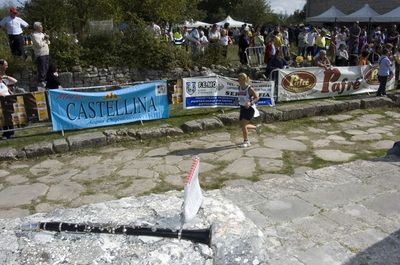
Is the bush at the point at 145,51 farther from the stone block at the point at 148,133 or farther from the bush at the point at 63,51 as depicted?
the stone block at the point at 148,133

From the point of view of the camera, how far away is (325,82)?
11.8m

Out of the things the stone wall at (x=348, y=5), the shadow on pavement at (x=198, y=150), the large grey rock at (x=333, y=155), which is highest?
the stone wall at (x=348, y=5)

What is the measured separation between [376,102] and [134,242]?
967 cm

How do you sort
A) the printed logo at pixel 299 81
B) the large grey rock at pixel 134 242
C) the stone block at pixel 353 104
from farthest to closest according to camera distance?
1. the printed logo at pixel 299 81
2. the stone block at pixel 353 104
3. the large grey rock at pixel 134 242

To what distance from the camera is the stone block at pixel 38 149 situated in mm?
7230

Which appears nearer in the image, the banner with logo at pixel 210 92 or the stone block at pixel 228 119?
the stone block at pixel 228 119

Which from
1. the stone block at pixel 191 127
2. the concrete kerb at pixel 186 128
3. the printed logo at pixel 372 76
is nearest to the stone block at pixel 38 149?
the concrete kerb at pixel 186 128

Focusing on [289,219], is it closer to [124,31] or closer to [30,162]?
[30,162]

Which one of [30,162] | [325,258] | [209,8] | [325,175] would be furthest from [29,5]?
[209,8]

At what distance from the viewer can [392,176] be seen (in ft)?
16.8

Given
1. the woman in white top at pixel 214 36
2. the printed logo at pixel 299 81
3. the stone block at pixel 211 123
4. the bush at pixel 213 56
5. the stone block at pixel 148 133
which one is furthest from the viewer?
the woman in white top at pixel 214 36

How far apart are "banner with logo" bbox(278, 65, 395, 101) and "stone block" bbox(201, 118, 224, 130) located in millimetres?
2899

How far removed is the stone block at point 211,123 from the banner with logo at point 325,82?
2.90m

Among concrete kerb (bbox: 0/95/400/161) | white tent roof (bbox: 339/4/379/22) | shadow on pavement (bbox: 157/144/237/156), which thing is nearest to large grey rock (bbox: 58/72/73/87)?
concrete kerb (bbox: 0/95/400/161)
